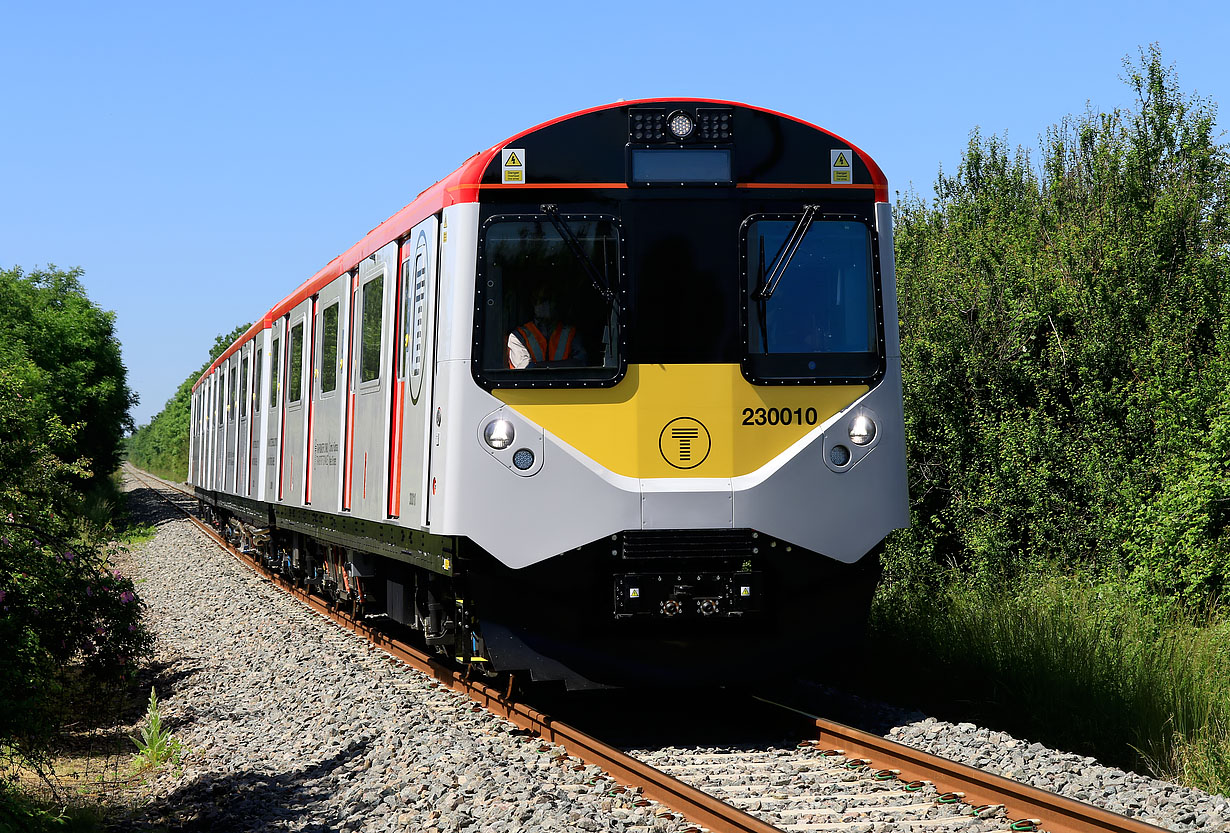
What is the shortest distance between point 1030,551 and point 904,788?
790 centimetres

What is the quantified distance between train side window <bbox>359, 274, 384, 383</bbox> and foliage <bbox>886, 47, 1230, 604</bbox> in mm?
7015

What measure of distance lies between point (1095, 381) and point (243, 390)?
37.3 feet

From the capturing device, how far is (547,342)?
7.29m

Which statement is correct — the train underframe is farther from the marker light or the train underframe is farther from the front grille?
the marker light

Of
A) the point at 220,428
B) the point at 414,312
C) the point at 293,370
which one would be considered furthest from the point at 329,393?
the point at 220,428

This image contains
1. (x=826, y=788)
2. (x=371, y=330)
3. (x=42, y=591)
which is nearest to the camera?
(x=826, y=788)

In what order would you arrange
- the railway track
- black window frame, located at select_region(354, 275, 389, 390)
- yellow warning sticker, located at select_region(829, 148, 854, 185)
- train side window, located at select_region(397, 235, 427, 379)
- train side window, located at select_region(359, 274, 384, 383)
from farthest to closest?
train side window, located at select_region(359, 274, 384, 383), black window frame, located at select_region(354, 275, 389, 390), train side window, located at select_region(397, 235, 427, 379), yellow warning sticker, located at select_region(829, 148, 854, 185), the railway track

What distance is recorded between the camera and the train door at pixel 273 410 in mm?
14453

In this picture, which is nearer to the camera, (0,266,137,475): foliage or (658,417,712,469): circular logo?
(658,417,712,469): circular logo

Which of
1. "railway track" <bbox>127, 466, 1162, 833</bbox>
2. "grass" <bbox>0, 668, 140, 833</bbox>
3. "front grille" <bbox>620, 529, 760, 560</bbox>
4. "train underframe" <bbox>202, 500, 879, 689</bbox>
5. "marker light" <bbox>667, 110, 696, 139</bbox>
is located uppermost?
"marker light" <bbox>667, 110, 696, 139</bbox>

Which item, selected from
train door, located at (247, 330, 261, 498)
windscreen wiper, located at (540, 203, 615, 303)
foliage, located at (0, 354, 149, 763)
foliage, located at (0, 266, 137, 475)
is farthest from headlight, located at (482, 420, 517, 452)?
foliage, located at (0, 266, 137, 475)

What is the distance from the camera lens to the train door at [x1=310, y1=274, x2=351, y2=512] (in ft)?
35.2

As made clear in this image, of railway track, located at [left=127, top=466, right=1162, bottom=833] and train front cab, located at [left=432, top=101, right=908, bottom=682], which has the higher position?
train front cab, located at [left=432, top=101, right=908, bottom=682]

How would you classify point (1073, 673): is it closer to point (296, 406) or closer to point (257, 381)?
point (296, 406)
